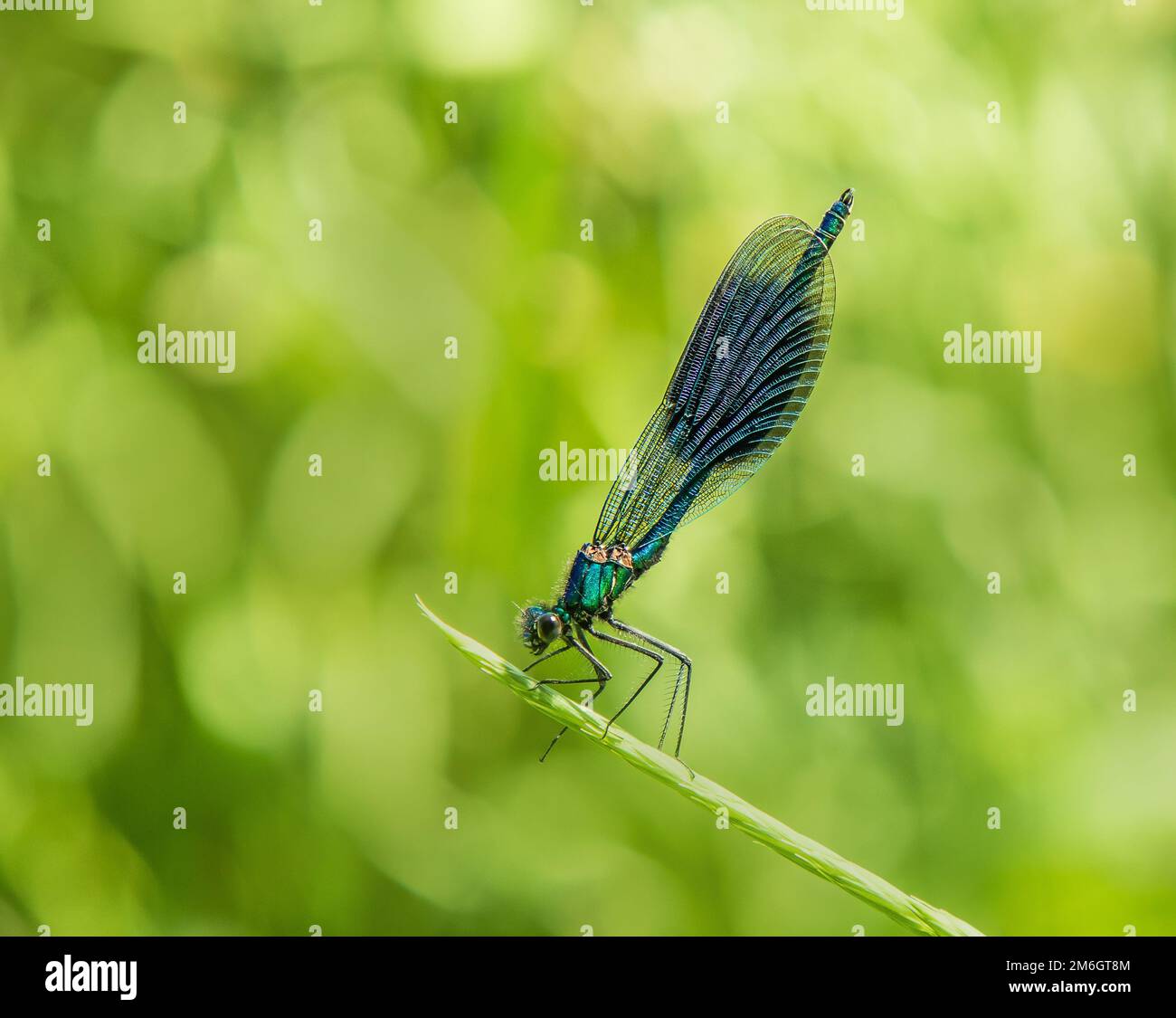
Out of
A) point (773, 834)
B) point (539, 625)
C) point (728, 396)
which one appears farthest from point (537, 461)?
point (773, 834)

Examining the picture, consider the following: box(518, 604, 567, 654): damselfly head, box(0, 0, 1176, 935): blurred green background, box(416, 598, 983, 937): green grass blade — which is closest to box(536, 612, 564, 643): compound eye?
box(518, 604, 567, 654): damselfly head

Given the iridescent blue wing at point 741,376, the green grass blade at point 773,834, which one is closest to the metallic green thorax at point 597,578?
the iridescent blue wing at point 741,376

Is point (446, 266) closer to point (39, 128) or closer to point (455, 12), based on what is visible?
point (455, 12)

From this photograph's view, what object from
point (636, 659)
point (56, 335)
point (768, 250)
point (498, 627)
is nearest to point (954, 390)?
point (768, 250)

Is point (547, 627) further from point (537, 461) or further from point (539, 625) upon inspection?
point (537, 461)

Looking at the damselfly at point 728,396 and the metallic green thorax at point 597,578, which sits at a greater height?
the damselfly at point 728,396

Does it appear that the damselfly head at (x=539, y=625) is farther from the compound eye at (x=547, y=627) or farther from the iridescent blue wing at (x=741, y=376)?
the iridescent blue wing at (x=741, y=376)

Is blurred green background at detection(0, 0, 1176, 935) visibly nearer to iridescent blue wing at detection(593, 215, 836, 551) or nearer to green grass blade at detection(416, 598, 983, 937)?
iridescent blue wing at detection(593, 215, 836, 551)
